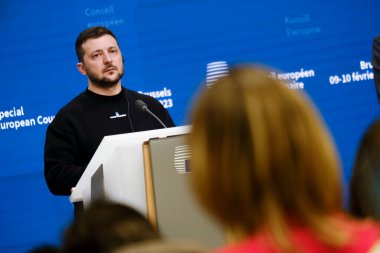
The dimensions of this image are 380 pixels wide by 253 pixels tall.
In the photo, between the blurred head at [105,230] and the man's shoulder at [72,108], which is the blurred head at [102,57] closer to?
the man's shoulder at [72,108]

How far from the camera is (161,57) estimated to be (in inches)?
235

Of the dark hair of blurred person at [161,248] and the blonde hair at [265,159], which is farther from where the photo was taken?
the blonde hair at [265,159]

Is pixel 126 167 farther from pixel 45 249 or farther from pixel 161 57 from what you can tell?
pixel 161 57

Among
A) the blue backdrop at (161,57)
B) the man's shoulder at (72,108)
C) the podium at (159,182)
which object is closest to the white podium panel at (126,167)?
the podium at (159,182)

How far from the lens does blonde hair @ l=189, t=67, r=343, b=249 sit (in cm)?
135

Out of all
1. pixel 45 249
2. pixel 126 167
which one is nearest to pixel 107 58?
pixel 126 167

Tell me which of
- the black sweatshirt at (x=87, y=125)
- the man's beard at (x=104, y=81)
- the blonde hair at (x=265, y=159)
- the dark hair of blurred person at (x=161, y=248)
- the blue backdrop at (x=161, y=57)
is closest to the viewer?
the dark hair of blurred person at (x=161, y=248)

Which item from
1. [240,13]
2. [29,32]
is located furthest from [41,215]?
[240,13]

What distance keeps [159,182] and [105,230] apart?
1732 mm

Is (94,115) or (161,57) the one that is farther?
(161,57)

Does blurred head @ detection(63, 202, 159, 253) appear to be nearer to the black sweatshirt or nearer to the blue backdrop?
the black sweatshirt

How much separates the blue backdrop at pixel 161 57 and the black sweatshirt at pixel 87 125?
111cm

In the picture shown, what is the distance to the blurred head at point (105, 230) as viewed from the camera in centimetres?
136

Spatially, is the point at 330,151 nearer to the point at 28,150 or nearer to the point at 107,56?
the point at 107,56
